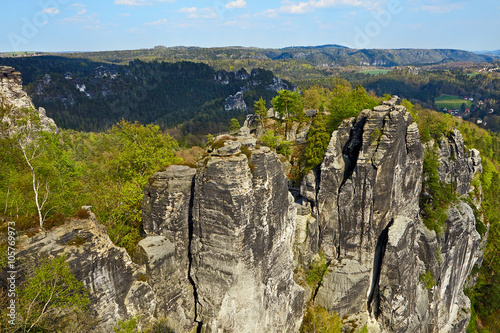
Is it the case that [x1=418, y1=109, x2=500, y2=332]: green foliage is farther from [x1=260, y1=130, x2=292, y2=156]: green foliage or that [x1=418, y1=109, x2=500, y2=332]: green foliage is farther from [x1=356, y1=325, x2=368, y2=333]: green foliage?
[x1=260, y1=130, x2=292, y2=156]: green foliage

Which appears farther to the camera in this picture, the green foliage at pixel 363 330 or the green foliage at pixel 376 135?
the green foliage at pixel 376 135

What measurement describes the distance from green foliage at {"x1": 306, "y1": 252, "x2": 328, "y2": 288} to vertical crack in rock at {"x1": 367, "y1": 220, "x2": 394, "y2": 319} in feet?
20.7

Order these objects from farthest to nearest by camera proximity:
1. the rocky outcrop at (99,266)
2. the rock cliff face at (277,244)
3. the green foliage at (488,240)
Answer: the green foliage at (488,240) → the rock cliff face at (277,244) → the rocky outcrop at (99,266)

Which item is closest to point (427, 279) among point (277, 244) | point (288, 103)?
point (277, 244)

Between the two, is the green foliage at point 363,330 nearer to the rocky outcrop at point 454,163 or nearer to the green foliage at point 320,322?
the green foliage at point 320,322

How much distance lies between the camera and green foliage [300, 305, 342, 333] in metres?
28.3

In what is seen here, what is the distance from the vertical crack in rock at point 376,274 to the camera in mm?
34344

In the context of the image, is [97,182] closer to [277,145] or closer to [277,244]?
[277,244]

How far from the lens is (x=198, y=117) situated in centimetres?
19412

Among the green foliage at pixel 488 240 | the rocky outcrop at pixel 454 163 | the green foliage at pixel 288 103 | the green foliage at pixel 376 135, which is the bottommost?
the green foliage at pixel 488 240

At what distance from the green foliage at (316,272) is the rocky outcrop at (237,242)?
908cm

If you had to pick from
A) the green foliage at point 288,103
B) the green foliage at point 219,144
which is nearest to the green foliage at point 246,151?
the green foliage at point 219,144

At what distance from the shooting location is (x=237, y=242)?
70.5 feet

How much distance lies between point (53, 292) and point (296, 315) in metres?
20.7
